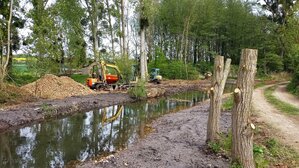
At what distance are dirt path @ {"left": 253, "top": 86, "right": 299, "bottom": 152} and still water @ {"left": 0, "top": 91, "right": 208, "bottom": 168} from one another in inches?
164

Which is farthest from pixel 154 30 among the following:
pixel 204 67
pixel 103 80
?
pixel 103 80

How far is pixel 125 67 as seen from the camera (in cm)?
2378

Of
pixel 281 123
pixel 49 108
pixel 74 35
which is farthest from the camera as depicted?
pixel 74 35

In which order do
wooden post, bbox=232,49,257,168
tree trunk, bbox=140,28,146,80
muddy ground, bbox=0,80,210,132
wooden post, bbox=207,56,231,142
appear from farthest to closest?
tree trunk, bbox=140,28,146,80 < muddy ground, bbox=0,80,210,132 < wooden post, bbox=207,56,231,142 < wooden post, bbox=232,49,257,168

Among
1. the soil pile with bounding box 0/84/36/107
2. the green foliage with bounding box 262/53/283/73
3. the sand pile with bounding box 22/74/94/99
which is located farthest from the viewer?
the green foliage with bounding box 262/53/283/73

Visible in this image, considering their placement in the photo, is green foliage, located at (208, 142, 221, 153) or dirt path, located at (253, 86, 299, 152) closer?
green foliage, located at (208, 142, 221, 153)

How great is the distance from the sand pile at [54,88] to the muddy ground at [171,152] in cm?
890

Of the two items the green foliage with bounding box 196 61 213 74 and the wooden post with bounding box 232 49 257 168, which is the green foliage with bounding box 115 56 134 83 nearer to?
the wooden post with bounding box 232 49 257 168

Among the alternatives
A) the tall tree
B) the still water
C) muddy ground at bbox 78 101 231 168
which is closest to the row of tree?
the tall tree

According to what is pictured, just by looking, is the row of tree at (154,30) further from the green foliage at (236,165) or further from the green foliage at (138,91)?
the green foliage at (236,165)

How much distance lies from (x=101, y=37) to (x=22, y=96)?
1952 centimetres

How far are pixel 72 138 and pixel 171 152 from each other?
4104 mm

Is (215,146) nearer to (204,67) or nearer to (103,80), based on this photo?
(103,80)

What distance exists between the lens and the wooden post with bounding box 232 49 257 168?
5.65 m
